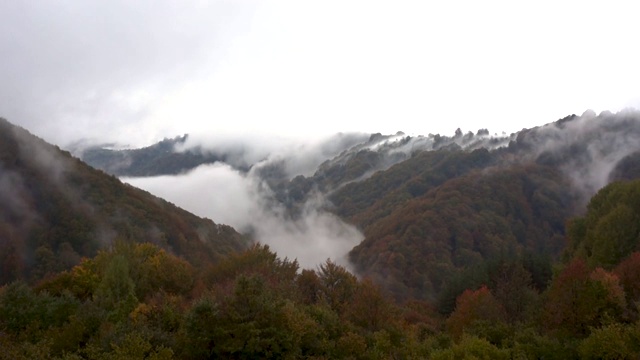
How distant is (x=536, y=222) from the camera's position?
19812 centimetres

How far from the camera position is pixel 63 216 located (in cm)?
11800

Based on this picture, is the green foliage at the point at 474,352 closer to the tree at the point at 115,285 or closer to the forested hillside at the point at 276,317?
the forested hillside at the point at 276,317

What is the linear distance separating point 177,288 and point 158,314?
67.6 feet

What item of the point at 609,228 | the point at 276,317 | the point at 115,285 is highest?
the point at 115,285

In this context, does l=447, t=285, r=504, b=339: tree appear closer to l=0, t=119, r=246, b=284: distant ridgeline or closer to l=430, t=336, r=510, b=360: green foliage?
l=430, t=336, r=510, b=360: green foliage

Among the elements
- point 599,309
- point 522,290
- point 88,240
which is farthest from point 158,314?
point 88,240

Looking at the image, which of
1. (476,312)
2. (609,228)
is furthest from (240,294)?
(609,228)

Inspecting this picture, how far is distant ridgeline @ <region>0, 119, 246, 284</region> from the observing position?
10750 cm

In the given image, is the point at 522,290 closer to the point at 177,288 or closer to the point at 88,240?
the point at 177,288

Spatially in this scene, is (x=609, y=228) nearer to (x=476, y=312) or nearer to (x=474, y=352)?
(x=476, y=312)

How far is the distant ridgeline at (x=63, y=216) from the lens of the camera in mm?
107500

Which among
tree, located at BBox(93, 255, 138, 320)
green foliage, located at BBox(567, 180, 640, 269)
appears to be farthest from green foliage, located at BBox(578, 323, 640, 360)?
green foliage, located at BBox(567, 180, 640, 269)

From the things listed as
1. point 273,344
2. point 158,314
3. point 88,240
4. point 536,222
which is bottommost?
point 536,222

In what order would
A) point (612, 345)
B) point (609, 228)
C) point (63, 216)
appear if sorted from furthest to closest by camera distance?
1. point (63, 216)
2. point (609, 228)
3. point (612, 345)
